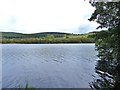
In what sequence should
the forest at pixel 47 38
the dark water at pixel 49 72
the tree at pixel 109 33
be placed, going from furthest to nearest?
1. the forest at pixel 47 38
2. the dark water at pixel 49 72
3. the tree at pixel 109 33

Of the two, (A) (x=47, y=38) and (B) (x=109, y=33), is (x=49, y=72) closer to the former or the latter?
(B) (x=109, y=33)

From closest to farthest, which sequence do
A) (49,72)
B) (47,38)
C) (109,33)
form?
(109,33)
(49,72)
(47,38)

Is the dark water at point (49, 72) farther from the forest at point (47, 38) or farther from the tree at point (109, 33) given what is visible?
the forest at point (47, 38)

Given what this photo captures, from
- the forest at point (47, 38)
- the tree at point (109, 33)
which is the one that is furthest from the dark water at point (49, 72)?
the forest at point (47, 38)

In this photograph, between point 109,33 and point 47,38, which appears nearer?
point 109,33

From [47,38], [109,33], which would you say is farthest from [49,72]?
[47,38]

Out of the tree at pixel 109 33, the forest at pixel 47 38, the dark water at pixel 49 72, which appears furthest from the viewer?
the forest at pixel 47 38

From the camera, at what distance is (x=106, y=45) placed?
10.4 meters

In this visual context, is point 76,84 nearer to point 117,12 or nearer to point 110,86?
point 110,86

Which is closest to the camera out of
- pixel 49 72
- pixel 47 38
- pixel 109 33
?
pixel 109 33

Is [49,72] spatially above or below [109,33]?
below

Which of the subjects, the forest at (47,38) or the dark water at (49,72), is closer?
the dark water at (49,72)

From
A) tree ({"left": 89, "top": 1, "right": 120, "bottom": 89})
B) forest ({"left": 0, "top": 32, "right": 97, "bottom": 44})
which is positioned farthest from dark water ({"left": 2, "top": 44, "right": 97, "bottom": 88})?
forest ({"left": 0, "top": 32, "right": 97, "bottom": 44})

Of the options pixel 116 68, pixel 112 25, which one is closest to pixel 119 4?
pixel 112 25
